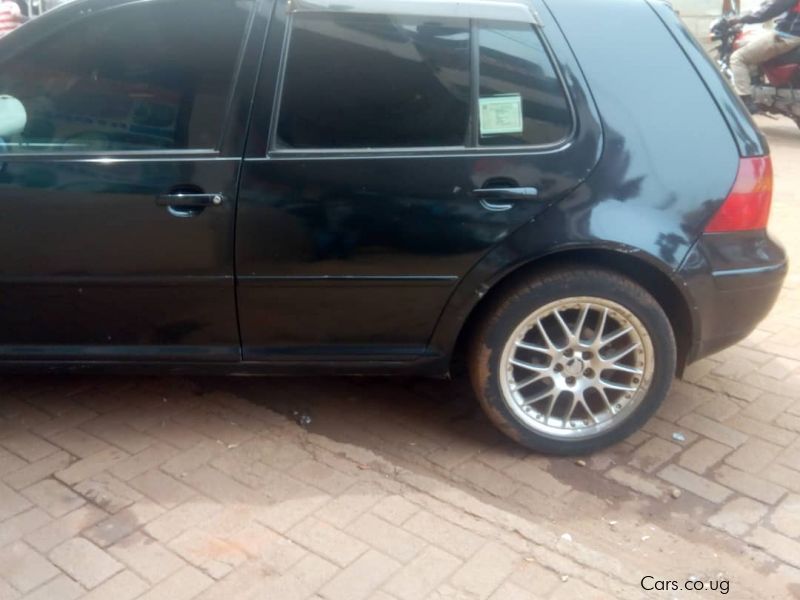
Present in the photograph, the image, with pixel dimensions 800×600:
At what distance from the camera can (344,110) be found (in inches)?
119

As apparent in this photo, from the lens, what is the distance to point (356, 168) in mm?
3008

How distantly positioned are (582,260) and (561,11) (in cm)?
91

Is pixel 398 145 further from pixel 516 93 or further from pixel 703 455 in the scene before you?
pixel 703 455

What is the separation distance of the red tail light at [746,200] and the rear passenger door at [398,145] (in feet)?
1.75

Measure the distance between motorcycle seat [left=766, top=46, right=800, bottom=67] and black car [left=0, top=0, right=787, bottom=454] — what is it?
6.68 meters

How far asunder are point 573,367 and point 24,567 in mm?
2004

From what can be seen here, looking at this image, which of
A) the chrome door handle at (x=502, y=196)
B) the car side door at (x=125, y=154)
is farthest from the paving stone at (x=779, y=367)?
the car side door at (x=125, y=154)

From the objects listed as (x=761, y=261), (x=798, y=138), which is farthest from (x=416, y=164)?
(x=798, y=138)

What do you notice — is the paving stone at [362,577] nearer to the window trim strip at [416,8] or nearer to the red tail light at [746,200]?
the red tail light at [746,200]

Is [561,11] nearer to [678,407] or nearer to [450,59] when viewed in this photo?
[450,59]

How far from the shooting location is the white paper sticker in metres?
3.05

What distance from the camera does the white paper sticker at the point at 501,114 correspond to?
10.00 ft

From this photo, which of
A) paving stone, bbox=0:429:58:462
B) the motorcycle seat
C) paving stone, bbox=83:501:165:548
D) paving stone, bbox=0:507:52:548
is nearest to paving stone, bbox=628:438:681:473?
paving stone, bbox=83:501:165:548

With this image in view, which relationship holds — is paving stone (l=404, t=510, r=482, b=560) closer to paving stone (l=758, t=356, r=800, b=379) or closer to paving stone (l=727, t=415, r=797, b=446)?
paving stone (l=727, t=415, r=797, b=446)
